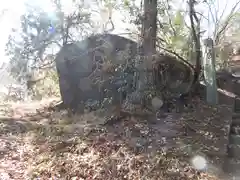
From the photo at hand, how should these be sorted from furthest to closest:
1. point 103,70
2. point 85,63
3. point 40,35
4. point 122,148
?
point 40,35 < point 85,63 < point 103,70 < point 122,148

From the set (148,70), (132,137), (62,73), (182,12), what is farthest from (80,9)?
(132,137)

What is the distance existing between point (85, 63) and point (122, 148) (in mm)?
4955

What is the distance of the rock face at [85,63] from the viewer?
866 centimetres

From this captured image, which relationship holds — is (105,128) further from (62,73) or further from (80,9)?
(80,9)

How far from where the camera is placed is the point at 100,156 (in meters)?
4.82

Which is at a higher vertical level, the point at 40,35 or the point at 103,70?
the point at 40,35

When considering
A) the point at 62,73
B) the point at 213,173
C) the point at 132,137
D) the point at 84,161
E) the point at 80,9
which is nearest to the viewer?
the point at 213,173

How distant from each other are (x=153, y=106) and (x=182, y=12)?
3499 mm

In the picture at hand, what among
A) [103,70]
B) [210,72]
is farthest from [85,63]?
[210,72]

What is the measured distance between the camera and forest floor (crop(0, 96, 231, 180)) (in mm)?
4379

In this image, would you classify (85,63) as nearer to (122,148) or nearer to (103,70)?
(103,70)

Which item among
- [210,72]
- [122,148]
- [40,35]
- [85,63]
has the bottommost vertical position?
[122,148]

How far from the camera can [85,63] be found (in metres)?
9.43

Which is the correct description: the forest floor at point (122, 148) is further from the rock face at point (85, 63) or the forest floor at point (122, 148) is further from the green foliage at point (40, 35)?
the green foliage at point (40, 35)
